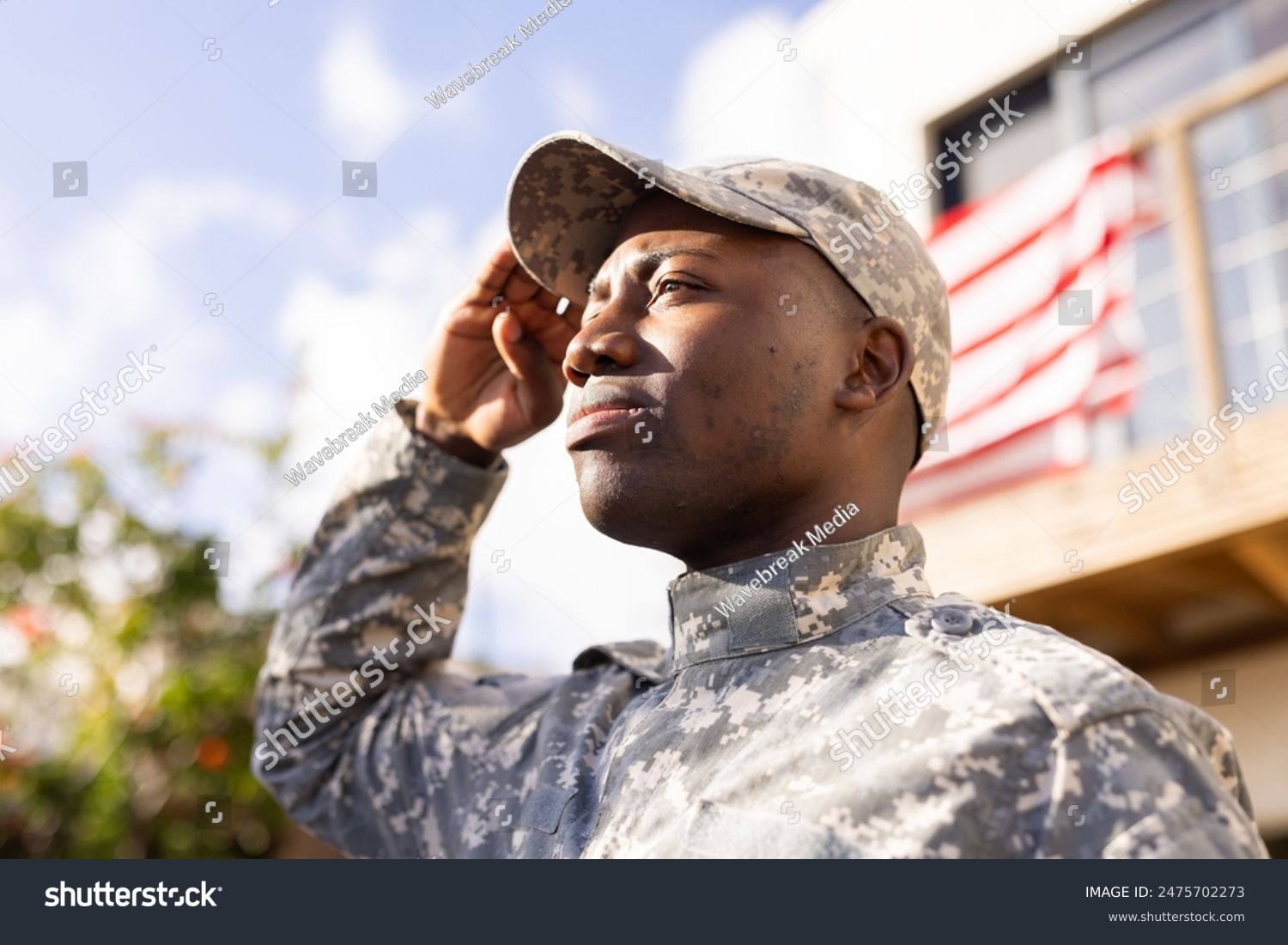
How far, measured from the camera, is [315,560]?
255 centimetres

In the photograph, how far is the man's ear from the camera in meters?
1.98

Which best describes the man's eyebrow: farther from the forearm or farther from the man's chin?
the forearm

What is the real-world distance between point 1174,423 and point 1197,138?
101 centimetres

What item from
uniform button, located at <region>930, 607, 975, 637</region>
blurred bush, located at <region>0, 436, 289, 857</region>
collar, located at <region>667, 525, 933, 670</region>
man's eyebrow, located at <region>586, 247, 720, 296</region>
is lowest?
blurred bush, located at <region>0, 436, 289, 857</region>

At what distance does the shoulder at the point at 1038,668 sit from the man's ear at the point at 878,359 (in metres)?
0.35

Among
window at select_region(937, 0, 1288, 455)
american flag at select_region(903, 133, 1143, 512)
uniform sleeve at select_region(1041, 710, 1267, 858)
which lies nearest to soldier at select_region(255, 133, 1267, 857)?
uniform sleeve at select_region(1041, 710, 1267, 858)

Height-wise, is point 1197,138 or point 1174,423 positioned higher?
point 1197,138

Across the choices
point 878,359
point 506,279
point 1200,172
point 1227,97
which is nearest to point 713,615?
point 878,359

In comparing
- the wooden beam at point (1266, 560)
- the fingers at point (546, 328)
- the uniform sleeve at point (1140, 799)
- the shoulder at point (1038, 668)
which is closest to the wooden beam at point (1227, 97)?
the wooden beam at point (1266, 560)

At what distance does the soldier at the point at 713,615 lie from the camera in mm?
1482

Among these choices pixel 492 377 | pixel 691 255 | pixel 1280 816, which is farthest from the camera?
pixel 1280 816

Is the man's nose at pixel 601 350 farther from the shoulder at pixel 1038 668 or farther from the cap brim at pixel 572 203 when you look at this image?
the shoulder at pixel 1038 668
